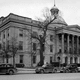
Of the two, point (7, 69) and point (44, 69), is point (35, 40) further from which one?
point (7, 69)

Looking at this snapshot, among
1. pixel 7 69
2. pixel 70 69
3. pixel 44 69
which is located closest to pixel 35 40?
pixel 70 69

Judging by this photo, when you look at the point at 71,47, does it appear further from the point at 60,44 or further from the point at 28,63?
the point at 28,63

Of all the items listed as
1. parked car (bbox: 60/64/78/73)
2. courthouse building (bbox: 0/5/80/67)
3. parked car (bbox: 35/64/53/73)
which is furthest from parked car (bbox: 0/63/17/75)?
courthouse building (bbox: 0/5/80/67)

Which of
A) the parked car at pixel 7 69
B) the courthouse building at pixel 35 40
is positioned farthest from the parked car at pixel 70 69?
the courthouse building at pixel 35 40

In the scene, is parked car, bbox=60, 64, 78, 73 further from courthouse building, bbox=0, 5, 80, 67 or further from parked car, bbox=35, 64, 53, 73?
courthouse building, bbox=0, 5, 80, 67

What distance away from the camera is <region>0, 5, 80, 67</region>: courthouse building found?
155 ft

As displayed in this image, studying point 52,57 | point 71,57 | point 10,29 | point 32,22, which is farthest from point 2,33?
point 71,57

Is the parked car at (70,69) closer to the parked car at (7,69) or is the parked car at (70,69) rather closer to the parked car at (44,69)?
the parked car at (44,69)

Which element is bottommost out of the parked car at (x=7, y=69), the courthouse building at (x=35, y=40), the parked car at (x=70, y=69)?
the parked car at (x=70, y=69)

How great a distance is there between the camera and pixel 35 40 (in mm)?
51875

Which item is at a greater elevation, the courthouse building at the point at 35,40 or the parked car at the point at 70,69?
the courthouse building at the point at 35,40

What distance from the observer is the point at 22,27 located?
48.3 meters

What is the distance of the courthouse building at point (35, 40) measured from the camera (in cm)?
4709

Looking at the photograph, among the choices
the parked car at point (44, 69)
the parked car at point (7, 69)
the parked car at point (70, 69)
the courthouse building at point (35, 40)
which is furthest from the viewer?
the courthouse building at point (35, 40)
